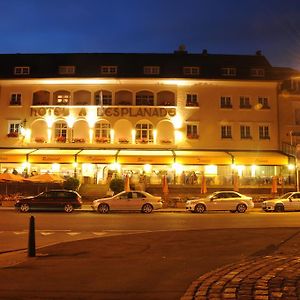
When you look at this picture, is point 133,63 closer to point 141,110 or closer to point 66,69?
point 141,110

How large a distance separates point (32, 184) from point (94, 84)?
38.5 feet

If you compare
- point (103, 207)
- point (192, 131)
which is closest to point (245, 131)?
point (192, 131)

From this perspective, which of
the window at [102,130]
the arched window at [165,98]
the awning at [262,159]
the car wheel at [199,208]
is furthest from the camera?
the arched window at [165,98]

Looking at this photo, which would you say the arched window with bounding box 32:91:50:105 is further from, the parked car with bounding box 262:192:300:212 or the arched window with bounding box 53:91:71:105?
the parked car with bounding box 262:192:300:212

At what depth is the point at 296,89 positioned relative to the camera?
44.9 m

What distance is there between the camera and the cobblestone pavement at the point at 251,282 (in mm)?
6906

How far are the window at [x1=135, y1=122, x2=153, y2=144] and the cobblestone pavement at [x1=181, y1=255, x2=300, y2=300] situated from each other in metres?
34.2

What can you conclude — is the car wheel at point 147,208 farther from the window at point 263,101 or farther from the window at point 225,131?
the window at point 263,101

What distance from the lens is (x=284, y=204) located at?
30438mm

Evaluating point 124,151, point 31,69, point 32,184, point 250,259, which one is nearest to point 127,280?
point 250,259

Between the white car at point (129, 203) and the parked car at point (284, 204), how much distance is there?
719 cm

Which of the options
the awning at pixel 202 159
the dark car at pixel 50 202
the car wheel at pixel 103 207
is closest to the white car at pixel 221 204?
the car wheel at pixel 103 207

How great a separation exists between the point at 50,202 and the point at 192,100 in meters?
19.5

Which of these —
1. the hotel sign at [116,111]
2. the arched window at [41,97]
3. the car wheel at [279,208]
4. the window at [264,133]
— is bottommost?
the car wheel at [279,208]
